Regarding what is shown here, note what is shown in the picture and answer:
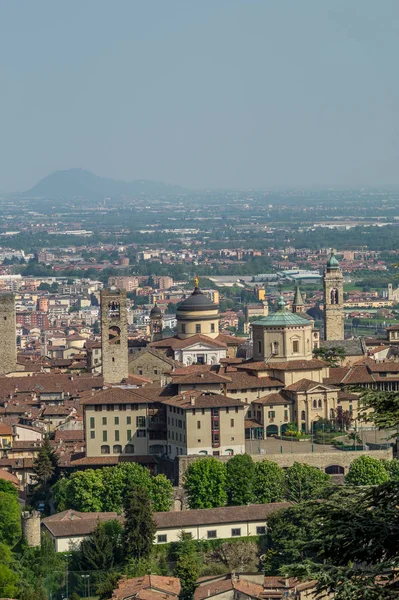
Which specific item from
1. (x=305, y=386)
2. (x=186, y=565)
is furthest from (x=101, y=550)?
(x=305, y=386)

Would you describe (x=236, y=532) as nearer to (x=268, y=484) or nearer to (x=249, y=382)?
(x=268, y=484)

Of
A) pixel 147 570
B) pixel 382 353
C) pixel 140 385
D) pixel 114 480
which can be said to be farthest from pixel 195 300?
pixel 147 570

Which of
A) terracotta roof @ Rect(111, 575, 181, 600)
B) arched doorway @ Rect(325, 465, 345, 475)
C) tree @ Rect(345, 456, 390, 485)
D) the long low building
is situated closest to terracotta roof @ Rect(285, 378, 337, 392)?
arched doorway @ Rect(325, 465, 345, 475)

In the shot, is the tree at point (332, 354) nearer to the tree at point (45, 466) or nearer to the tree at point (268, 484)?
A: the tree at point (45, 466)

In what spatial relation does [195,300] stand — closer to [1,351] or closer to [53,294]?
[1,351]

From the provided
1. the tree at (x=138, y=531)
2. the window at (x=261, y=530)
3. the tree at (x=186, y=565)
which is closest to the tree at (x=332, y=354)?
the window at (x=261, y=530)
